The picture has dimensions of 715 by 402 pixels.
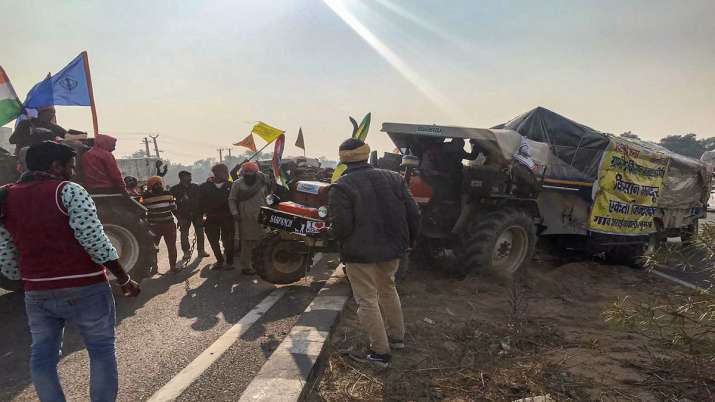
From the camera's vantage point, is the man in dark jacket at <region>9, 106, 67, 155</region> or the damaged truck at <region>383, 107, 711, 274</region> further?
the damaged truck at <region>383, 107, 711, 274</region>

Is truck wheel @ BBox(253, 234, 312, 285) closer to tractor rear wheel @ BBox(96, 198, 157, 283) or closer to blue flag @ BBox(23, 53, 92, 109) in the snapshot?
tractor rear wheel @ BBox(96, 198, 157, 283)

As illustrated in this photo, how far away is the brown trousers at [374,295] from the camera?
305 cm

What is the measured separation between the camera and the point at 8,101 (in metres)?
5.60

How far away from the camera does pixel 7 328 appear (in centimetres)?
380

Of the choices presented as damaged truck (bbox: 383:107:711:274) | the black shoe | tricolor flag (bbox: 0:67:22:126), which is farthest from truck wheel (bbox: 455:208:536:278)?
tricolor flag (bbox: 0:67:22:126)

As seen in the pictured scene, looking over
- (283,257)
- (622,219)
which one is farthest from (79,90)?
(622,219)

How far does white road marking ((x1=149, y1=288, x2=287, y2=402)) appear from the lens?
2.70 m

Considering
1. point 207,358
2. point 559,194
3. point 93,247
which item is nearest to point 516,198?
point 559,194

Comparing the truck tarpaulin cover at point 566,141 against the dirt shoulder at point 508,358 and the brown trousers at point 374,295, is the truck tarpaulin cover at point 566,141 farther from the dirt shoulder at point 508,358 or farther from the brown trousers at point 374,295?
the brown trousers at point 374,295

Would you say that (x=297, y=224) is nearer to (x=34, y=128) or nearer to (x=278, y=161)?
(x=278, y=161)

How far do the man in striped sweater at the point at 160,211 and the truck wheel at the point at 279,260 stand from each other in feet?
6.87

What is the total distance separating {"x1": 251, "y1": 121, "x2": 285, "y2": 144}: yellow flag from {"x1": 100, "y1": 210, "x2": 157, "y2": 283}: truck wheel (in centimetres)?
359

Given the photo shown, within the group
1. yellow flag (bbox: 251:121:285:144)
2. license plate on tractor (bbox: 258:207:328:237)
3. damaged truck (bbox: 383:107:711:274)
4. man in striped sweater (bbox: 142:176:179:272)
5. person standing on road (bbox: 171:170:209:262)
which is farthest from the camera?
yellow flag (bbox: 251:121:285:144)

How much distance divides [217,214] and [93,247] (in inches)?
178
